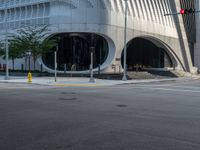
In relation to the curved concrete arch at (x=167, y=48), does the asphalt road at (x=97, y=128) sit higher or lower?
lower

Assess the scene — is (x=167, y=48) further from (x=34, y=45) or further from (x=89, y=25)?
(x=34, y=45)

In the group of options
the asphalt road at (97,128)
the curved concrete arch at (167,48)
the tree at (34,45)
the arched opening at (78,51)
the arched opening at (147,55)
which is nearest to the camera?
the asphalt road at (97,128)

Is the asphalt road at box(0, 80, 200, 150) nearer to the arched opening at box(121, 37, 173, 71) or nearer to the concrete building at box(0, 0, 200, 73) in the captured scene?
the concrete building at box(0, 0, 200, 73)

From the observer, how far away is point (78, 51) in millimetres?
46750

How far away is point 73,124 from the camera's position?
8.94 metres

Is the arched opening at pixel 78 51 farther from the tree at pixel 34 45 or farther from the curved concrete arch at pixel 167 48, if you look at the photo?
the curved concrete arch at pixel 167 48

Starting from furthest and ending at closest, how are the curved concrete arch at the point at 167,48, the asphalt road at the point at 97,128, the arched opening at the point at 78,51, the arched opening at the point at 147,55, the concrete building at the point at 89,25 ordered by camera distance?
the arched opening at the point at 147,55, the curved concrete arch at the point at 167,48, the arched opening at the point at 78,51, the concrete building at the point at 89,25, the asphalt road at the point at 97,128

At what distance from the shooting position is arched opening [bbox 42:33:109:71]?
1804 inches

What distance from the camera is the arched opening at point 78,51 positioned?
1804 inches

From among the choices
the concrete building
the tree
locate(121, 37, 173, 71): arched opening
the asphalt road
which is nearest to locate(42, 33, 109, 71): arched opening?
the concrete building

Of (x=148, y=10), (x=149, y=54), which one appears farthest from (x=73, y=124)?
(x=149, y=54)

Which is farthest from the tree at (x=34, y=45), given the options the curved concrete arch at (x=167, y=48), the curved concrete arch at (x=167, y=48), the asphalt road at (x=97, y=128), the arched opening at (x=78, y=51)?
→ the asphalt road at (x=97, y=128)

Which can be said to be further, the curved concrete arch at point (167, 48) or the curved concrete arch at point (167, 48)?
the curved concrete arch at point (167, 48)

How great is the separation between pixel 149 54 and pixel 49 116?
173 feet
